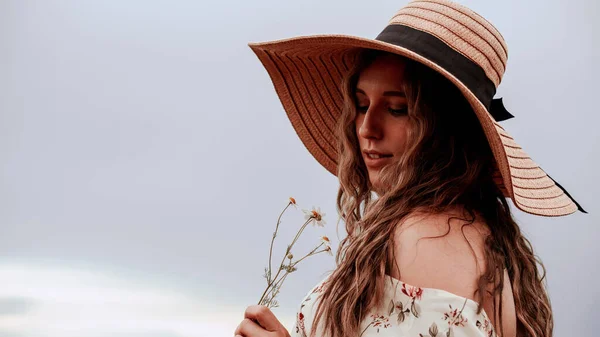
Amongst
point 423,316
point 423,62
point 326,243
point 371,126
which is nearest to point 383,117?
point 371,126

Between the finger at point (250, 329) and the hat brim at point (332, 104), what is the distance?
0.53m

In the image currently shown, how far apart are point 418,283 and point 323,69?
29.8 inches

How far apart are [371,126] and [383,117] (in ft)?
0.12

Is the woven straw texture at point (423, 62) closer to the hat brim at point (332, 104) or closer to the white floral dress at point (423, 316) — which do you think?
the hat brim at point (332, 104)

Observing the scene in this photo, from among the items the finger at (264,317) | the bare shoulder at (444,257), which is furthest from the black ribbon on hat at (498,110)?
the finger at (264,317)

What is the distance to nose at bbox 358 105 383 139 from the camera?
1646 millimetres

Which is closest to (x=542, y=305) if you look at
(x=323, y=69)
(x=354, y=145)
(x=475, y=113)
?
(x=475, y=113)

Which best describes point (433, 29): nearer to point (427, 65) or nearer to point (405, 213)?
point (427, 65)

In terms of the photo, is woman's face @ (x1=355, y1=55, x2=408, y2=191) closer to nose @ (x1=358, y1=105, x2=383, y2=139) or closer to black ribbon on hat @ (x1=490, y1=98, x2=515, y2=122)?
nose @ (x1=358, y1=105, x2=383, y2=139)

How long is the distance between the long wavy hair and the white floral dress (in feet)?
0.07

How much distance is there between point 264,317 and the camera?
1583 mm

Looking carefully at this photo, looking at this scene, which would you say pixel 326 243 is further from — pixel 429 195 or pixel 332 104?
pixel 332 104

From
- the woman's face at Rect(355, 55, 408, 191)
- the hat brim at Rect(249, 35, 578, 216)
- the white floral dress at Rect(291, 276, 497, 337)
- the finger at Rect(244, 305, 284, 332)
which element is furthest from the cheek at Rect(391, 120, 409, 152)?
the finger at Rect(244, 305, 284, 332)

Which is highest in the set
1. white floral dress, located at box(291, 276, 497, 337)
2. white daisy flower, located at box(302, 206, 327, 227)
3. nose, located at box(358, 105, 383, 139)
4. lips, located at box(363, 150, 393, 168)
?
nose, located at box(358, 105, 383, 139)
